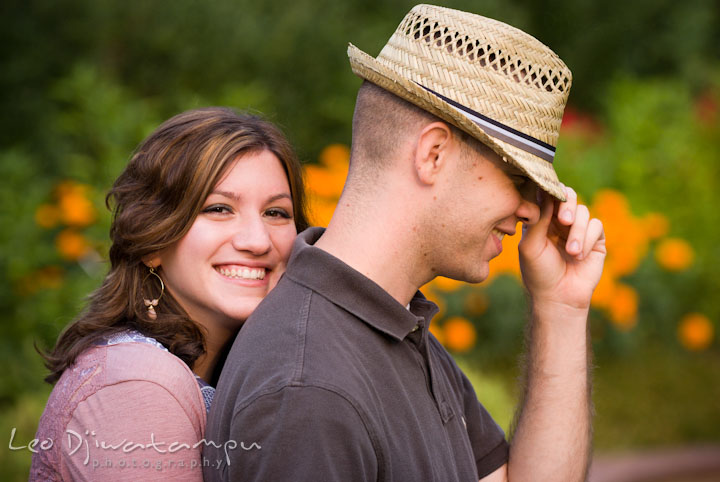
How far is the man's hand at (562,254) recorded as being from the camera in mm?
2445

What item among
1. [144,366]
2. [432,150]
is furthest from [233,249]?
[432,150]

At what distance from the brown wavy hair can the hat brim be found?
561 mm

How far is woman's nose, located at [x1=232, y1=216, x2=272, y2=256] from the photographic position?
7.93 ft

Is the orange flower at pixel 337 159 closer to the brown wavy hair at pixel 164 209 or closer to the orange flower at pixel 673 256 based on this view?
the orange flower at pixel 673 256

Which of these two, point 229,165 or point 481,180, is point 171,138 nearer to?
point 229,165

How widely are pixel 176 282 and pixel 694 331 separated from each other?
5.63 meters

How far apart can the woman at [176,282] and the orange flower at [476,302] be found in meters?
3.57

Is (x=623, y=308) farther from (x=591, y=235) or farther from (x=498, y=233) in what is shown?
(x=498, y=233)

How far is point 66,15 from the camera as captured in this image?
6.77 metres

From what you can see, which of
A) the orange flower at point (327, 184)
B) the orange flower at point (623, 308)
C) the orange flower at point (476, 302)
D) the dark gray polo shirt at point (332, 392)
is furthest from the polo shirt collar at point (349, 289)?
the orange flower at point (623, 308)

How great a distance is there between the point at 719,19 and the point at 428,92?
1499cm

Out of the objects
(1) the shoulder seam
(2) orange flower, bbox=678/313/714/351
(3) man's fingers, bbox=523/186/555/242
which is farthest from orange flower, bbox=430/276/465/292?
(1) the shoulder seam

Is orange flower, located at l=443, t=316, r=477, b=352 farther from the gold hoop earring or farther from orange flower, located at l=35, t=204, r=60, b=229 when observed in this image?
the gold hoop earring

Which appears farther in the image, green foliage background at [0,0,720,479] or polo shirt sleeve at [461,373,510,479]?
green foliage background at [0,0,720,479]
